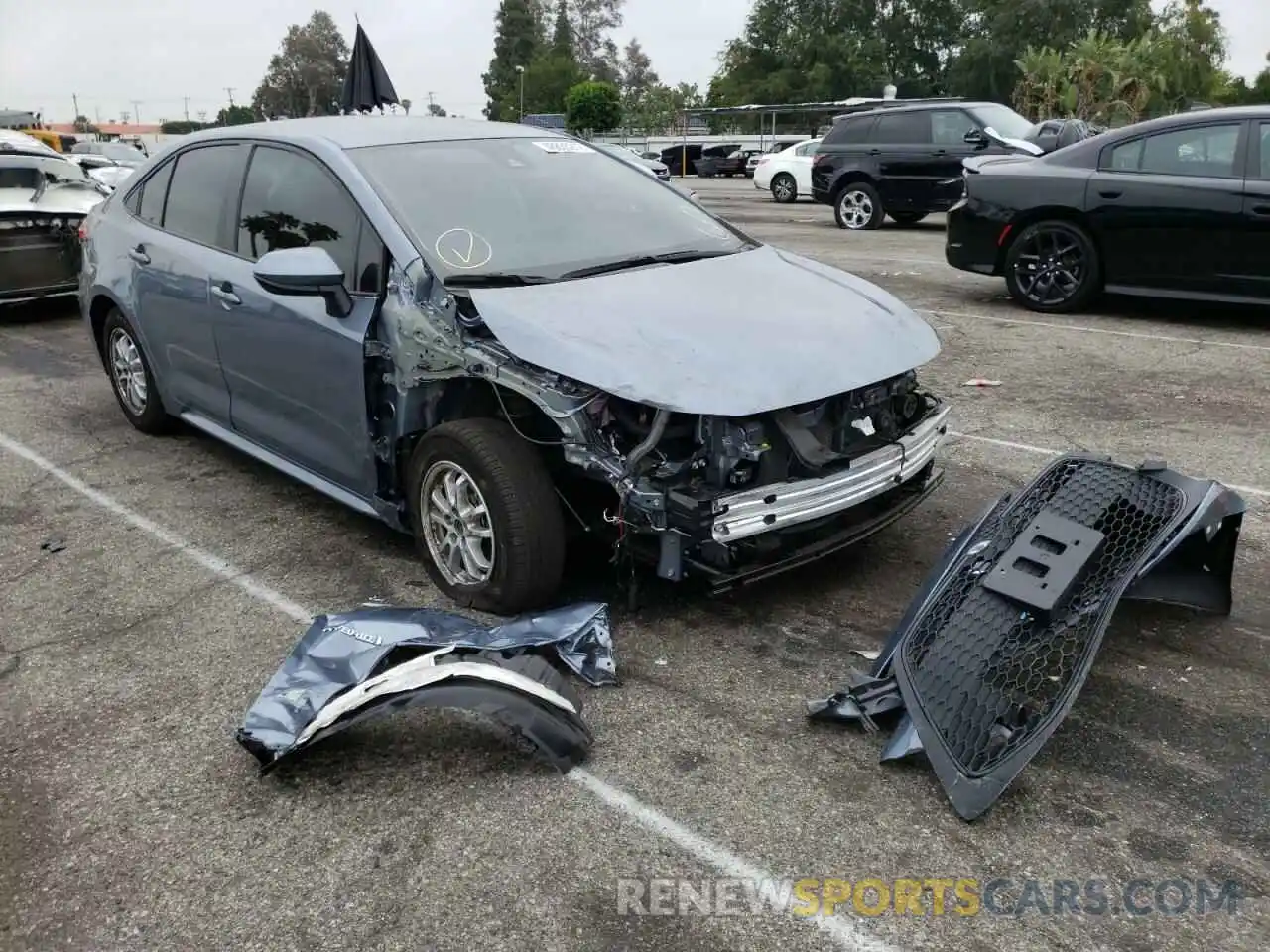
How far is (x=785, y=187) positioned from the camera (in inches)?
897

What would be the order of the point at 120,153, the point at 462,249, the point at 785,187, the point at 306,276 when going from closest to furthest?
the point at 306,276, the point at 462,249, the point at 785,187, the point at 120,153

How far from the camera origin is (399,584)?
4.16 metres

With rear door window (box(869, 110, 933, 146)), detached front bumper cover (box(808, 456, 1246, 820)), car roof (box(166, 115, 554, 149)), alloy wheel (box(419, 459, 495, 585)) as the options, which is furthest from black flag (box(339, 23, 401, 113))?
detached front bumper cover (box(808, 456, 1246, 820))

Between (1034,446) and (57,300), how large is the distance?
9.33m

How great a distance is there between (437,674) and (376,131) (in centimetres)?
263

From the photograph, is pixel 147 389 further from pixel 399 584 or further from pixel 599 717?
pixel 599 717

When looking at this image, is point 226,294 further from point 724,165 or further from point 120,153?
point 724,165

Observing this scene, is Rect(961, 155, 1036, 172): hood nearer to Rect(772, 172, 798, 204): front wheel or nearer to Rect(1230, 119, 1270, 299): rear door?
Rect(1230, 119, 1270, 299): rear door

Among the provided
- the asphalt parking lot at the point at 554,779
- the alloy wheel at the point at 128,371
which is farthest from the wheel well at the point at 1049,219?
the alloy wheel at the point at 128,371

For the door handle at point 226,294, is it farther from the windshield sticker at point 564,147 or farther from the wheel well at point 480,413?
the windshield sticker at point 564,147

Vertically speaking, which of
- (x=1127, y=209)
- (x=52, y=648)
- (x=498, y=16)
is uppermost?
(x=498, y=16)

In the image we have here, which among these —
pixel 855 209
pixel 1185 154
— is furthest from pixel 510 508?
pixel 855 209

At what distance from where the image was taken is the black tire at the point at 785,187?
22.6 meters

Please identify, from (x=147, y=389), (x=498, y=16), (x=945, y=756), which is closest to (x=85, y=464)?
(x=147, y=389)
